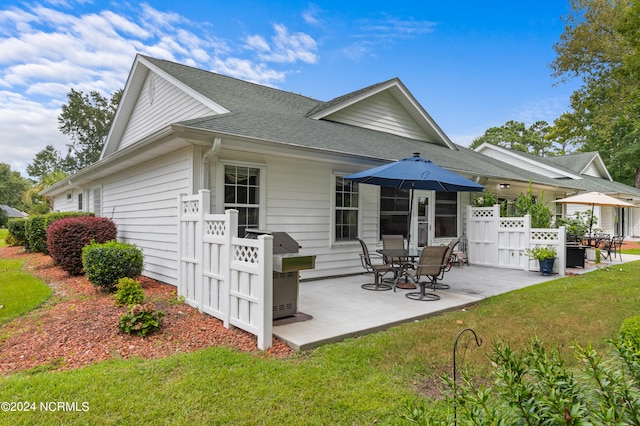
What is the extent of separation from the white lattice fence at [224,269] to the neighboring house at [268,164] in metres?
1.16

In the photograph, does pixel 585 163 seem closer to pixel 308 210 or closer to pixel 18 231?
pixel 308 210

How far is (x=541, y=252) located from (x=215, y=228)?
797 cm

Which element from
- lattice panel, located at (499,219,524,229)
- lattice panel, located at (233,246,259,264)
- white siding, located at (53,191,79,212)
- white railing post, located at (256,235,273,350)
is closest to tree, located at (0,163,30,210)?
white siding, located at (53,191,79,212)

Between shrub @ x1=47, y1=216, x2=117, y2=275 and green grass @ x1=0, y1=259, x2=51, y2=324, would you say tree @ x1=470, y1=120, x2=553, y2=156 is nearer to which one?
shrub @ x1=47, y1=216, x2=117, y2=275

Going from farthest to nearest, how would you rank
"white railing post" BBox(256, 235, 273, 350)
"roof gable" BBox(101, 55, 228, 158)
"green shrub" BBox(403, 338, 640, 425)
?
"roof gable" BBox(101, 55, 228, 158) → "white railing post" BBox(256, 235, 273, 350) → "green shrub" BBox(403, 338, 640, 425)

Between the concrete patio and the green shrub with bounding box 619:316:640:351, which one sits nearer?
the green shrub with bounding box 619:316:640:351

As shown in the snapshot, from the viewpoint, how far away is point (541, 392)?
4.24ft

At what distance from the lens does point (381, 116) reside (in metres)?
11.2

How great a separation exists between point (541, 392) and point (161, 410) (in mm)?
2518

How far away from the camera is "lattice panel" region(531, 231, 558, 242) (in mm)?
8850

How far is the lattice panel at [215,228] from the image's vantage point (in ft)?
14.9

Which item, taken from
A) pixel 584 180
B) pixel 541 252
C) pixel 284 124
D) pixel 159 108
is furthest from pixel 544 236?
pixel 584 180

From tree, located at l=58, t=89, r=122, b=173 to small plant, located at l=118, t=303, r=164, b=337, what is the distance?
34744 mm

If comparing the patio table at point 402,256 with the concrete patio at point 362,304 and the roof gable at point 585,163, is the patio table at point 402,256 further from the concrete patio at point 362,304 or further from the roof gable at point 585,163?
the roof gable at point 585,163
